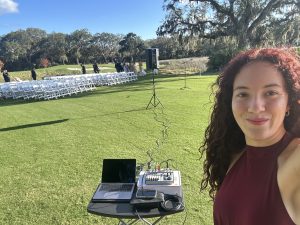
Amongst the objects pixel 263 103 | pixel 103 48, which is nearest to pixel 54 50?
pixel 103 48

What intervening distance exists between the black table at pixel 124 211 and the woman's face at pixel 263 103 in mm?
1244

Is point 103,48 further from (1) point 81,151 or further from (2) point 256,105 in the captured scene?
(2) point 256,105

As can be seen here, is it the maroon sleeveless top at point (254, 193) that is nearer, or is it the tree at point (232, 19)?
the maroon sleeveless top at point (254, 193)

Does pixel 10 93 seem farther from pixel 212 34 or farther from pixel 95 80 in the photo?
pixel 212 34

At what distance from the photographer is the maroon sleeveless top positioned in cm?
141

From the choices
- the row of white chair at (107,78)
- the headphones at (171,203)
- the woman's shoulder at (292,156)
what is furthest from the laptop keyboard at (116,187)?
the row of white chair at (107,78)

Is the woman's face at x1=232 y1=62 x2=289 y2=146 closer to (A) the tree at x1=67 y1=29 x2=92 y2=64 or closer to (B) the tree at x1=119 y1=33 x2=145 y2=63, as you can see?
(B) the tree at x1=119 y1=33 x2=145 y2=63

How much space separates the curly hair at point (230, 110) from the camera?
1.59 metres

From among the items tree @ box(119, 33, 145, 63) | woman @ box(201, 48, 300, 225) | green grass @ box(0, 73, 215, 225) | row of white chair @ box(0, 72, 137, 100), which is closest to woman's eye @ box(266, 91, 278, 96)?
woman @ box(201, 48, 300, 225)

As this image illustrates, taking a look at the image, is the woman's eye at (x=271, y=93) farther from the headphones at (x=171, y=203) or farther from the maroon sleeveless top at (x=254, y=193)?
the headphones at (x=171, y=203)

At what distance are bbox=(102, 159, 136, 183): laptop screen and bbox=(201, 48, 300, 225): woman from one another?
4.92 feet

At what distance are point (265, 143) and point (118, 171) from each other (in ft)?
6.12

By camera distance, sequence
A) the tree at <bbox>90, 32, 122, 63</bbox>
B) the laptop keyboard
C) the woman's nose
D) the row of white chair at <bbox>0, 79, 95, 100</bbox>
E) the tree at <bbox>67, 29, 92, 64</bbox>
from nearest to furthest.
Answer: the woman's nose
the laptop keyboard
the row of white chair at <bbox>0, 79, 95, 100</bbox>
the tree at <bbox>67, 29, 92, 64</bbox>
the tree at <bbox>90, 32, 122, 63</bbox>

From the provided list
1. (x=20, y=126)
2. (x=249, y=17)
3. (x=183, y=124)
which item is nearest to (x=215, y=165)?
(x=183, y=124)
